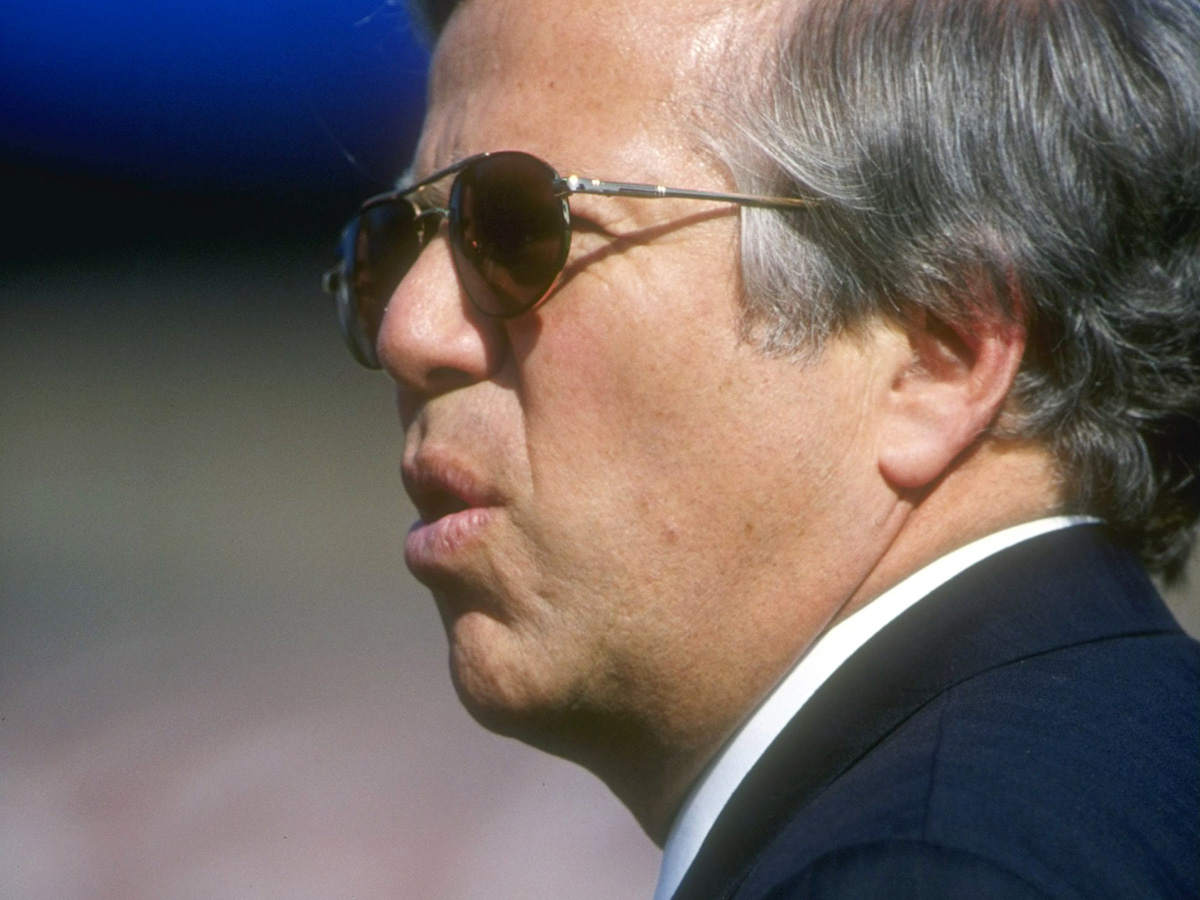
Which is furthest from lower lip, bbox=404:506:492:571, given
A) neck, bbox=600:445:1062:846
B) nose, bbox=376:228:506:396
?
neck, bbox=600:445:1062:846

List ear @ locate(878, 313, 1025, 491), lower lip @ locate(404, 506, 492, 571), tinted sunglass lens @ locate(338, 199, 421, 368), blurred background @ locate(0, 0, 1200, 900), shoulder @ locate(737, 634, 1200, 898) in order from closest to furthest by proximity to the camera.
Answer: shoulder @ locate(737, 634, 1200, 898) < ear @ locate(878, 313, 1025, 491) < lower lip @ locate(404, 506, 492, 571) < tinted sunglass lens @ locate(338, 199, 421, 368) < blurred background @ locate(0, 0, 1200, 900)

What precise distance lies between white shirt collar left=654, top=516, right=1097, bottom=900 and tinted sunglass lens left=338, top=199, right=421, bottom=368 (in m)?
0.90

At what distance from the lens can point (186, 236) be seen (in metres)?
9.26

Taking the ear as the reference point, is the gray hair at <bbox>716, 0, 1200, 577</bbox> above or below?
above

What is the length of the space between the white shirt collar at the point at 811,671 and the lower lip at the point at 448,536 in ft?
1.53

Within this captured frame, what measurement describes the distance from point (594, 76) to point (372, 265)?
567 millimetres

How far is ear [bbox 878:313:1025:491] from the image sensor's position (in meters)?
1.64

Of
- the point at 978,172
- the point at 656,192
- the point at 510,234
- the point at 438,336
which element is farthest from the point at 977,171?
the point at 438,336

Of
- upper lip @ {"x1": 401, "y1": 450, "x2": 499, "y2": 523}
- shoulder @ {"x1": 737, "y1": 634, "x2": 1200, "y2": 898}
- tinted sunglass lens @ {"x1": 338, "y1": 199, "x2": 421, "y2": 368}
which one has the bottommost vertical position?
shoulder @ {"x1": 737, "y1": 634, "x2": 1200, "y2": 898}

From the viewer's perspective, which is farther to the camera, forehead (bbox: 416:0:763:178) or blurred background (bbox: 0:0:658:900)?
blurred background (bbox: 0:0:658:900)

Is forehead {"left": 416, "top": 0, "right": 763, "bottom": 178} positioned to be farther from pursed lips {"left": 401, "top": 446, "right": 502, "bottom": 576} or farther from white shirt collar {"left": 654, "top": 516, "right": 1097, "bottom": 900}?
white shirt collar {"left": 654, "top": 516, "right": 1097, "bottom": 900}

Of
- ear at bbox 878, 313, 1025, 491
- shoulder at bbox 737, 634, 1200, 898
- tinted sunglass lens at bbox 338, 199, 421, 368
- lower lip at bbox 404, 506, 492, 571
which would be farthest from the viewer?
tinted sunglass lens at bbox 338, 199, 421, 368

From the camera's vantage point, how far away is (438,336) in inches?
71.8

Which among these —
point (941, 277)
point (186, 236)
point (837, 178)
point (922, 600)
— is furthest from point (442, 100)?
point (186, 236)
